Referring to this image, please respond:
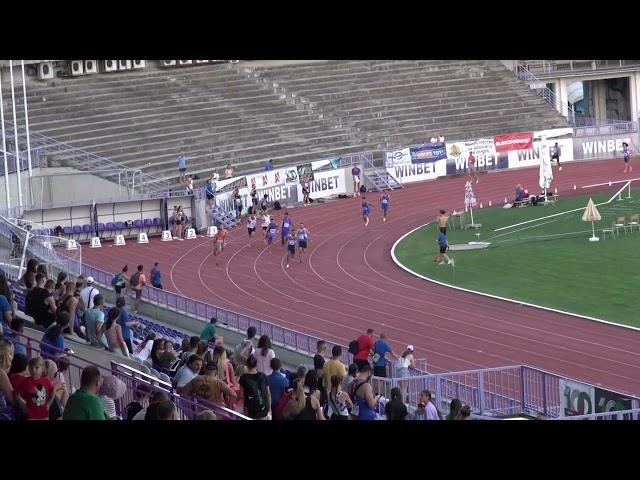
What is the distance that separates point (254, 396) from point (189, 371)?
990 mm

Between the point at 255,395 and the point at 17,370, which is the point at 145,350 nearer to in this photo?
the point at 255,395

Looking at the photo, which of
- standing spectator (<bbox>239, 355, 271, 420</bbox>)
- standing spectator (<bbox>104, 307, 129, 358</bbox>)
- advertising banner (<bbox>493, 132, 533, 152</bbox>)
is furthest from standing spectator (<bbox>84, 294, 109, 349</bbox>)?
advertising banner (<bbox>493, 132, 533, 152</bbox>)

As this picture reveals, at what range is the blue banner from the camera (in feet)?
148

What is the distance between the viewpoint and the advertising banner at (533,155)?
46969mm

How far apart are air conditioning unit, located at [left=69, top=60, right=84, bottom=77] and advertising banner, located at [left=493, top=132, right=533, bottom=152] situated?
1435 cm

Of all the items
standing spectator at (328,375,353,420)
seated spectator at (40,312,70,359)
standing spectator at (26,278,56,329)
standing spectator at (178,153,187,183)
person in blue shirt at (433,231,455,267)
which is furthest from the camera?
standing spectator at (178,153,187,183)

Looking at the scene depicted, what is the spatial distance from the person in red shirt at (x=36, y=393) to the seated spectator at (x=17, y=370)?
0.16ft

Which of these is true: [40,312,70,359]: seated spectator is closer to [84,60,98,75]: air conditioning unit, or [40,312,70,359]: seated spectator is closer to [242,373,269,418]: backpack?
[242,373,269,418]: backpack

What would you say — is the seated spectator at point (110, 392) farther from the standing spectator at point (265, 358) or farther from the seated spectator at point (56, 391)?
the standing spectator at point (265, 358)

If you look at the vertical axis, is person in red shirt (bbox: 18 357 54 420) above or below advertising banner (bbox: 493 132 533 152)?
below

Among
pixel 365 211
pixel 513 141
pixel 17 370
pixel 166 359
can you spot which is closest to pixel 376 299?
pixel 365 211
